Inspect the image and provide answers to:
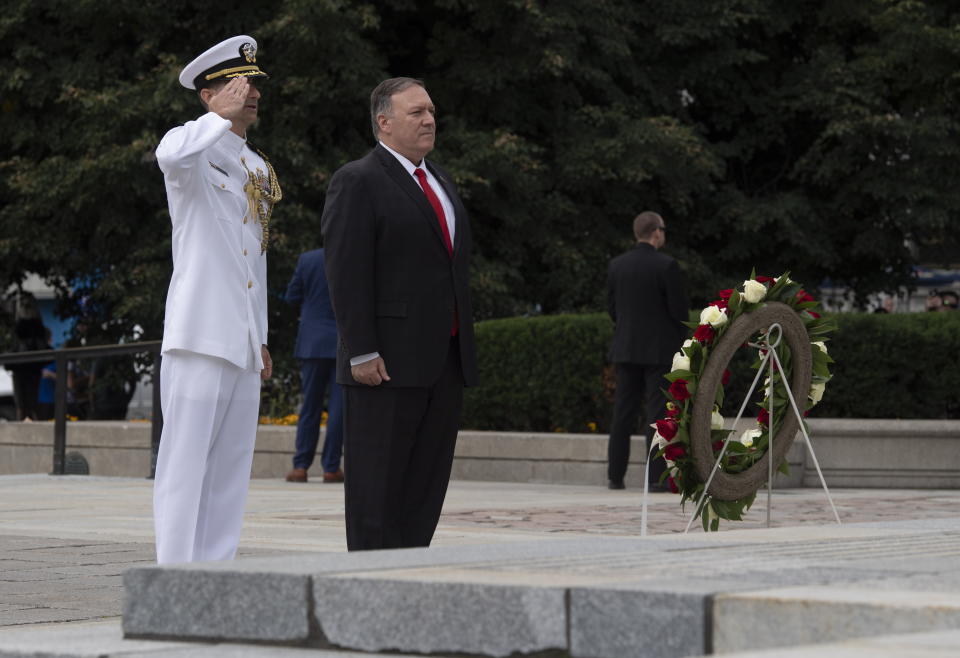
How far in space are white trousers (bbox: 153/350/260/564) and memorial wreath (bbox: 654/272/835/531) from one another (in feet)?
8.13

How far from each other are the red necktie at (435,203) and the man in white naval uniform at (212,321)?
1.90 feet

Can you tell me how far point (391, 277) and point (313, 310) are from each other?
302 inches

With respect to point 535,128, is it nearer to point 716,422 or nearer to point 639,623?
point 716,422

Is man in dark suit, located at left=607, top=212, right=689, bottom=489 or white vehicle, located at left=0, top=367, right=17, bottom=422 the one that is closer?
man in dark suit, located at left=607, top=212, right=689, bottom=489

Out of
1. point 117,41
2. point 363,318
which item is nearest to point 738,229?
point 117,41

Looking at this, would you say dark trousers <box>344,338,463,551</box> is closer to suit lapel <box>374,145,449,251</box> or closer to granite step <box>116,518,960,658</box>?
suit lapel <box>374,145,449,251</box>

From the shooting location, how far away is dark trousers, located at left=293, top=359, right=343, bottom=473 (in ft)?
45.9

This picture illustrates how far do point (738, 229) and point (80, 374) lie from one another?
353 inches

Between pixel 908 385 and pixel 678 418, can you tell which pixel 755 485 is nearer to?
pixel 678 418

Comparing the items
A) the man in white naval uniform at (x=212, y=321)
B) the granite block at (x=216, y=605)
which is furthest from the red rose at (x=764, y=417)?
the granite block at (x=216, y=605)

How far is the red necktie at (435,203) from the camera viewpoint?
21.7 feet

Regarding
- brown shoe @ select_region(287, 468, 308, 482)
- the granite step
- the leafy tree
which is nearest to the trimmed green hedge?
brown shoe @ select_region(287, 468, 308, 482)

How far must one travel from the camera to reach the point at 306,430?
1452cm

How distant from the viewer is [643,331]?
1348 cm
